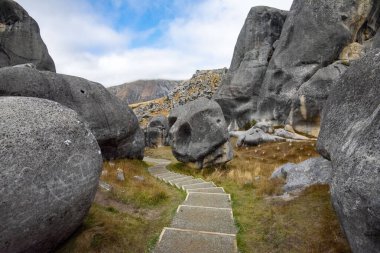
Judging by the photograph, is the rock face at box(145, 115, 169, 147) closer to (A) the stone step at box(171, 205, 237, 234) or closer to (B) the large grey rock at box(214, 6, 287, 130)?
(B) the large grey rock at box(214, 6, 287, 130)

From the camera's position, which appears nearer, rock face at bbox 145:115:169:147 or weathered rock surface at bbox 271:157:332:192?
weathered rock surface at bbox 271:157:332:192

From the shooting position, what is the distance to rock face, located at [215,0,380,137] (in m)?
33.1

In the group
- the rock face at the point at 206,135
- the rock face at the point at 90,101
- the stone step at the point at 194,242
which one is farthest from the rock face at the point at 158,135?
the stone step at the point at 194,242

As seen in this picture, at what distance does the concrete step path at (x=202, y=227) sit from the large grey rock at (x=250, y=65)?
36.5 m

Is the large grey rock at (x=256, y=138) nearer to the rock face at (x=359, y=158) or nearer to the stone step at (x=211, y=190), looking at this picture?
the stone step at (x=211, y=190)

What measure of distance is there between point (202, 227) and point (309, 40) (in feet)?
117

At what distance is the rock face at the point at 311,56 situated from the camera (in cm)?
3309

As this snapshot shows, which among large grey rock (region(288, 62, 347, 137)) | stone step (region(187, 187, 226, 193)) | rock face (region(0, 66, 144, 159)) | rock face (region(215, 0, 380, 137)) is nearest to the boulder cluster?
stone step (region(187, 187, 226, 193))

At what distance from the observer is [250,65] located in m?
47.8

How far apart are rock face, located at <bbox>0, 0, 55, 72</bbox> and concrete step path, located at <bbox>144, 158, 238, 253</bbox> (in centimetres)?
2422

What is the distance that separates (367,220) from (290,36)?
133 ft

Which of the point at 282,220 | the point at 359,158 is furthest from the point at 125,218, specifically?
the point at 359,158

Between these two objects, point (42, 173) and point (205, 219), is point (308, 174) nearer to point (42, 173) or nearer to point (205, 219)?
point (205, 219)

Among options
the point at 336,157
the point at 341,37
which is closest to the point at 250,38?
the point at 341,37
